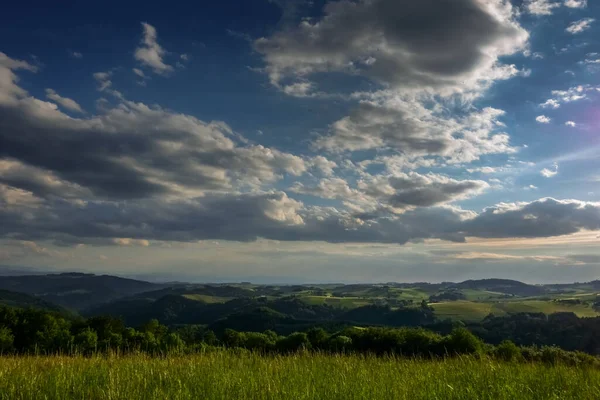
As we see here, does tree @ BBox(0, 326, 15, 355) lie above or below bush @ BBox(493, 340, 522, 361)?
below

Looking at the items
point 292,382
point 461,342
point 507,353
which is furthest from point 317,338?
point 292,382

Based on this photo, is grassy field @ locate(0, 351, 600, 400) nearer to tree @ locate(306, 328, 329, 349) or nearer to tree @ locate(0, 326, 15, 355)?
tree @ locate(306, 328, 329, 349)

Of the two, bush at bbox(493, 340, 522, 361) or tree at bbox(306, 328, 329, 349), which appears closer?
bush at bbox(493, 340, 522, 361)

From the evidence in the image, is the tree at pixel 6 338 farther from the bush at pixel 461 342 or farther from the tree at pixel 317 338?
the bush at pixel 461 342

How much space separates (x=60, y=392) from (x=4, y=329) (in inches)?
2813

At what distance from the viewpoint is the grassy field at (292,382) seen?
8.66 meters

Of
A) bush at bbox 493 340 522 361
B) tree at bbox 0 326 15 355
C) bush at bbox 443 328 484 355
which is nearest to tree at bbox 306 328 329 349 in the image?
bush at bbox 443 328 484 355

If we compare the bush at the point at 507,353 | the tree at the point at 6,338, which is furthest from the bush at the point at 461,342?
the tree at the point at 6,338

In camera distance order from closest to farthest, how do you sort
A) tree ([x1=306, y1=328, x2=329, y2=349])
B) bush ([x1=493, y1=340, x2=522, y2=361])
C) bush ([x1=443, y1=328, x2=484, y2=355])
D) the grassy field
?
the grassy field, bush ([x1=493, y1=340, x2=522, y2=361]), bush ([x1=443, y1=328, x2=484, y2=355]), tree ([x1=306, y1=328, x2=329, y2=349])

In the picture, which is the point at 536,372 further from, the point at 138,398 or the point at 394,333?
the point at 394,333

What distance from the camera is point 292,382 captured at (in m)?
10.2

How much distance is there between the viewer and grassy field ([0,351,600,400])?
8.66 metres

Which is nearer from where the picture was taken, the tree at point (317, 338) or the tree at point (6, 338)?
the tree at point (6, 338)

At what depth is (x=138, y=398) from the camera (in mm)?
8109
